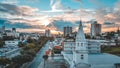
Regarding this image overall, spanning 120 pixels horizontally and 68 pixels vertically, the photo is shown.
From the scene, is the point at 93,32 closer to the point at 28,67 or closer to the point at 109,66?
the point at 28,67

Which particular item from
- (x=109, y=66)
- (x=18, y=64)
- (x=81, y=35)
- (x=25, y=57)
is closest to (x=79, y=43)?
(x=81, y=35)

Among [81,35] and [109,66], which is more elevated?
[81,35]

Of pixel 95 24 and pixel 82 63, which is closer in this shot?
pixel 82 63

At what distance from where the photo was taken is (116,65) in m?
21.1

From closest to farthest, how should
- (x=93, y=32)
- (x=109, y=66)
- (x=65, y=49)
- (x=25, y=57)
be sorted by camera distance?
1. (x=109, y=66)
2. (x=25, y=57)
3. (x=65, y=49)
4. (x=93, y=32)

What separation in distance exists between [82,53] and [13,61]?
13.0m

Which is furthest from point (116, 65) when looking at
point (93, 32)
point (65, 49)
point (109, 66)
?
point (93, 32)

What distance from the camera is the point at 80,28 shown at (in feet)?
69.5

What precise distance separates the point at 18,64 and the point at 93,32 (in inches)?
3886

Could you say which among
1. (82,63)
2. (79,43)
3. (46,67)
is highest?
(79,43)

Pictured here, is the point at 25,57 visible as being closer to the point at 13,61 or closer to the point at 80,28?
the point at 13,61

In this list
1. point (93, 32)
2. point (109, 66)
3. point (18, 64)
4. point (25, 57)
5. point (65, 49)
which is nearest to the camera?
point (109, 66)

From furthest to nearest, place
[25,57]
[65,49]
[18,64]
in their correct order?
[65,49], [25,57], [18,64]

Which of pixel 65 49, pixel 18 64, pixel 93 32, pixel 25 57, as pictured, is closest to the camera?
pixel 18 64
